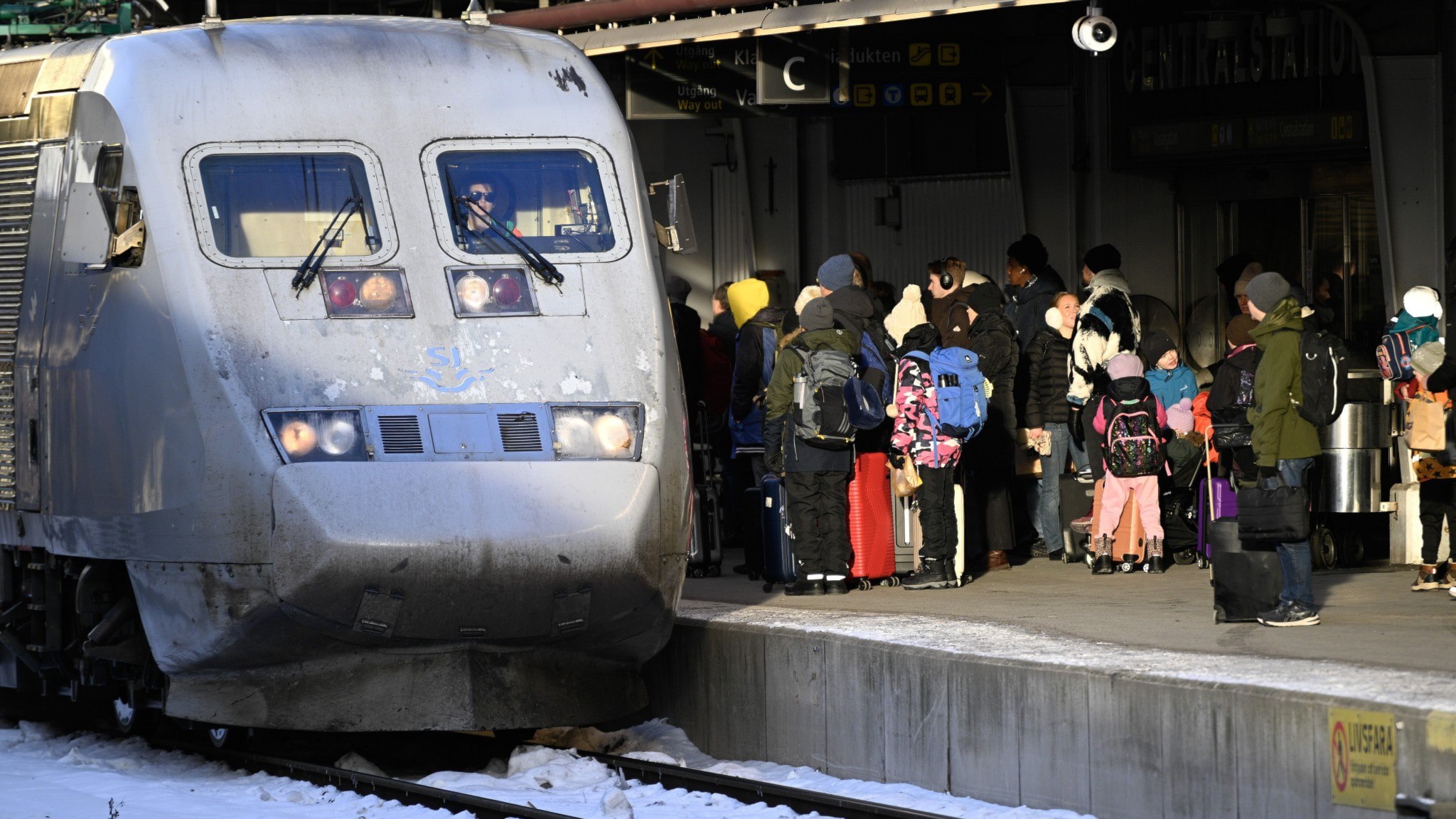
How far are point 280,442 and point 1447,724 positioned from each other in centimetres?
454

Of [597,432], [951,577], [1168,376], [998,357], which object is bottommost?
[951,577]

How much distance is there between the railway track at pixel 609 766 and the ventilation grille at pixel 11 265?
173 cm

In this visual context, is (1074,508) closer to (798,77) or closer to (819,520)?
(819,520)

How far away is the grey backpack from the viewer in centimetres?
1222

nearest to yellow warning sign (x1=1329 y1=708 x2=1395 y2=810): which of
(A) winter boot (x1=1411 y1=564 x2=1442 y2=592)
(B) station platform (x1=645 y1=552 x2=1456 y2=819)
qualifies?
(B) station platform (x1=645 y1=552 x2=1456 y2=819)

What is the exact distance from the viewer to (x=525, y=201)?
33.3ft

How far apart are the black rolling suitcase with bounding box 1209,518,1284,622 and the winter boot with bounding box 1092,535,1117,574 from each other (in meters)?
2.75

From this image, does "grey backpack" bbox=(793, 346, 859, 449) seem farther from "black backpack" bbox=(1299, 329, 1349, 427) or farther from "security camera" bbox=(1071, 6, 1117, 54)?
"black backpack" bbox=(1299, 329, 1349, 427)

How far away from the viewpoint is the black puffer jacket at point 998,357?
541 inches

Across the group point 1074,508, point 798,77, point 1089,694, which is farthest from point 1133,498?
point 1089,694

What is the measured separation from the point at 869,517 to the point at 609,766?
10.5 ft

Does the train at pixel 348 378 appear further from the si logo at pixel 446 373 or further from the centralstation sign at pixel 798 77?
the centralstation sign at pixel 798 77

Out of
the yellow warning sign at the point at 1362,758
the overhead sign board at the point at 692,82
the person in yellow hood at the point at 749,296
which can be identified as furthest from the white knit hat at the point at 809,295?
the yellow warning sign at the point at 1362,758

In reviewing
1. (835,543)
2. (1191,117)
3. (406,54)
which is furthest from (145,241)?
(1191,117)
